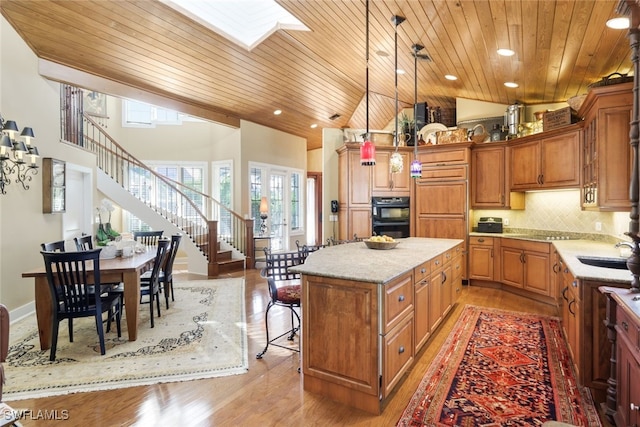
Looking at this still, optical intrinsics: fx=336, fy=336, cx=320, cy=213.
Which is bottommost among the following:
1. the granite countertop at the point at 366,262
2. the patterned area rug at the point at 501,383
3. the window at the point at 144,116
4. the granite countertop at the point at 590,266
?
the patterned area rug at the point at 501,383

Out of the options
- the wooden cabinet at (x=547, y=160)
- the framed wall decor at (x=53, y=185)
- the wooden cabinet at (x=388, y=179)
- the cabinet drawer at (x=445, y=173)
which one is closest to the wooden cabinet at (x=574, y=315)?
the wooden cabinet at (x=547, y=160)

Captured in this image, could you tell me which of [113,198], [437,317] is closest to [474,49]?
[437,317]

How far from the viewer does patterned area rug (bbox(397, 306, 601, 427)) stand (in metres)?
2.11

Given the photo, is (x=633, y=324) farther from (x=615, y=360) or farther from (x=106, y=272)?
(x=106, y=272)

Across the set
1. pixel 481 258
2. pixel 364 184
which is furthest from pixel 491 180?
pixel 364 184

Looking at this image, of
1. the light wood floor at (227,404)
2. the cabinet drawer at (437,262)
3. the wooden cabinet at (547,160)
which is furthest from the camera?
the wooden cabinet at (547,160)

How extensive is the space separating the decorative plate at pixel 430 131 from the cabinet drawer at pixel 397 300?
408cm

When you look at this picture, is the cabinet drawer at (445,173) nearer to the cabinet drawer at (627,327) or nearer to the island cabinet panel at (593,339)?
the island cabinet panel at (593,339)

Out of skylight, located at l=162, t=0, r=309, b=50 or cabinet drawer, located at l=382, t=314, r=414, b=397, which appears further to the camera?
skylight, located at l=162, t=0, r=309, b=50

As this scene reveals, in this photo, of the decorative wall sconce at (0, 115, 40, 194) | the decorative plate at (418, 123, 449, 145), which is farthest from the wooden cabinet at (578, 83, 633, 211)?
the decorative wall sconce at (0, 115, 40, 194)

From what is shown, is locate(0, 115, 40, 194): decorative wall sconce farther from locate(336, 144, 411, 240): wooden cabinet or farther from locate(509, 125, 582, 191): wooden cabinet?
locate(509, 125, 582, 191): wooden cabinet

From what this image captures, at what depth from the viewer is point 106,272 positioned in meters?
3.17

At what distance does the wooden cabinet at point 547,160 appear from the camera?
13.9 feet

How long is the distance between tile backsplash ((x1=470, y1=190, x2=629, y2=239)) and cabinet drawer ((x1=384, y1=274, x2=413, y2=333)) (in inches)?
111
